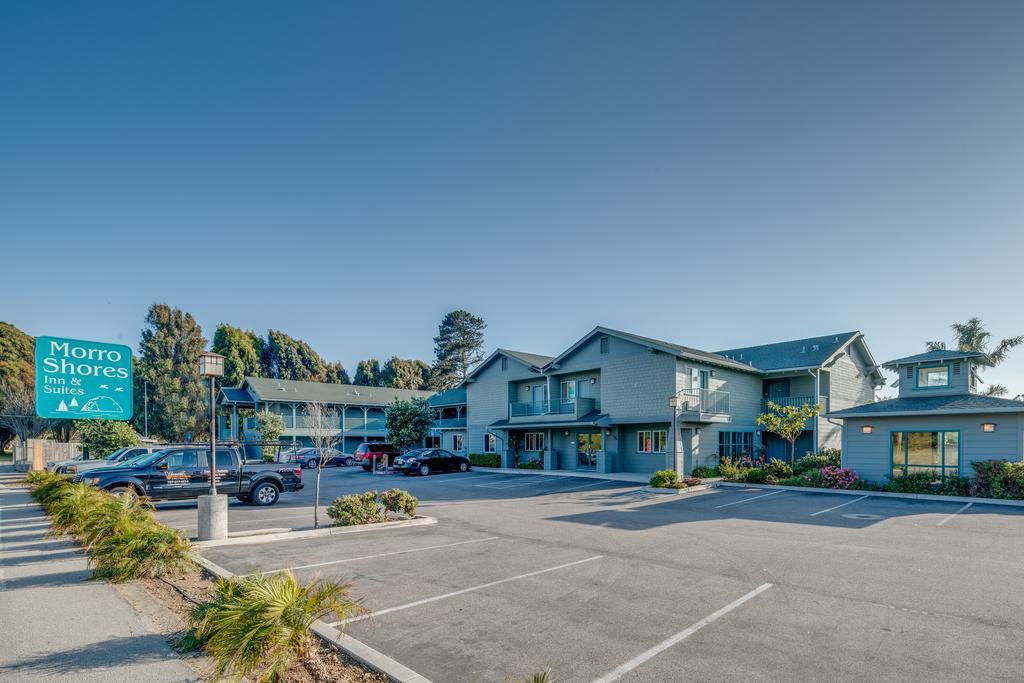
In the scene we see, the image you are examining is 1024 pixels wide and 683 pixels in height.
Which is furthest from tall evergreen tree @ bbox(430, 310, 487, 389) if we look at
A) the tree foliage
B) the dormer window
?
the dormer window

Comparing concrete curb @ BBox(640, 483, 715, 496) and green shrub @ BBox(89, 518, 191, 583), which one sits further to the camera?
concrete curb @ BBox(640, 483, 715, 496)

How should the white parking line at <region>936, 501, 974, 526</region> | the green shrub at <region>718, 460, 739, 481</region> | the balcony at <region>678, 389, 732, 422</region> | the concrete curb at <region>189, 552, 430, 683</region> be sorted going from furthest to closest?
the balcony at <region>678, 389, 732, 422</region> → the green shrub at <region>718, 460, 739, 481</region> → the white parking line at <region>936, 501, 974, 526</region> → the concrete curb at <region>189, 552, 430, 683</region>

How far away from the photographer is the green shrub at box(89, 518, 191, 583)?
7902mm

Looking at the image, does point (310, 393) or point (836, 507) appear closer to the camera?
point (836, 507)

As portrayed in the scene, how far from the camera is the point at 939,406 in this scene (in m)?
20.6

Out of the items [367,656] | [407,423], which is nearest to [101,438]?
[407,423]

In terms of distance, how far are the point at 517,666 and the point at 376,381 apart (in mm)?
79706

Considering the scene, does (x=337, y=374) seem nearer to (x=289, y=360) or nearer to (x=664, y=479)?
(x=289, y=360)

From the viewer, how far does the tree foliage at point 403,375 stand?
79.6 meters

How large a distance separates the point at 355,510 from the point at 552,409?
64.8 feet

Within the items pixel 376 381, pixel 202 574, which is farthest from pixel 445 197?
pixel 376 381

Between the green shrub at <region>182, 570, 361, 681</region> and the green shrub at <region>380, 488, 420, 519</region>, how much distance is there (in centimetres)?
813

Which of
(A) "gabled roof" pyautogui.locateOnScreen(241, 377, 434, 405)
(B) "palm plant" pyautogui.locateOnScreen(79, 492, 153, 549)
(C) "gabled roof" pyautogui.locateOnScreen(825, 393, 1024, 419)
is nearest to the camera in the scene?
(B) "palm plant" pyautogui.locateOnScreen(79, 492, 153, 549)

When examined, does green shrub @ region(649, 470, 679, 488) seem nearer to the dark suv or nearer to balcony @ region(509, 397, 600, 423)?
balcony @ region(509, 397, 600, 423)
